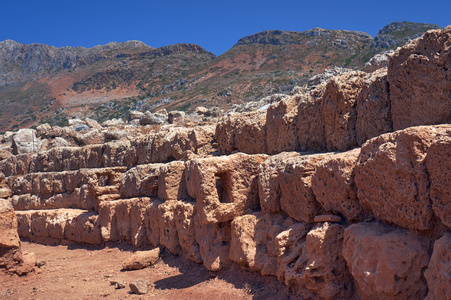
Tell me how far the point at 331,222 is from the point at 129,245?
15.0 ft

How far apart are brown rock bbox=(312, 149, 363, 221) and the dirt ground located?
0.97m

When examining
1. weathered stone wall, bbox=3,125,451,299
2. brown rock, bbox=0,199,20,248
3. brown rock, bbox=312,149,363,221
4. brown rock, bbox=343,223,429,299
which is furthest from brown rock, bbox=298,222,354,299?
brown rock, bbox=0,199,20,248

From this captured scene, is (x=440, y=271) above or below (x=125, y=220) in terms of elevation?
above

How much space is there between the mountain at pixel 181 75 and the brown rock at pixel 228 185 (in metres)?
27.7

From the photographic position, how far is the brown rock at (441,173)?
2473 millimetres

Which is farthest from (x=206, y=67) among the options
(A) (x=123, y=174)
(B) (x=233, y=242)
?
(B) (x=233, y=242)

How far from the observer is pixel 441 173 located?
2518mm

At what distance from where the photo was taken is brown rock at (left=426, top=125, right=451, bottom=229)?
2.47m

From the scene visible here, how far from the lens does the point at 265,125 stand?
5344 millimetres

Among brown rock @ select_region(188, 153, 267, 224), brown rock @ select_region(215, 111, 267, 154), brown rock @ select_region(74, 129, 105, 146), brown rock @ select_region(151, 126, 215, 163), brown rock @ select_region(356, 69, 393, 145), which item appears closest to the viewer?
brown rock @ select_region(356, 69, 393, 145)

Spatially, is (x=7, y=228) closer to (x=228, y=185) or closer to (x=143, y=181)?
(x=143, y=181)

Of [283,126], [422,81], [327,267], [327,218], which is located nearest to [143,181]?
[283,126]

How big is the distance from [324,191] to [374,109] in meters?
0.88

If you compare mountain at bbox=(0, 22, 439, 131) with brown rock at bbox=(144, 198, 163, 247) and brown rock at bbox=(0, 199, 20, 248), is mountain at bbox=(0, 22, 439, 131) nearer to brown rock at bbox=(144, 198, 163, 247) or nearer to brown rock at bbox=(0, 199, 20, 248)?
brown rock at bbox=(144, 198, 163, 247)
